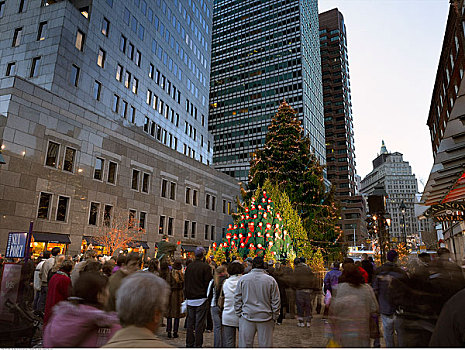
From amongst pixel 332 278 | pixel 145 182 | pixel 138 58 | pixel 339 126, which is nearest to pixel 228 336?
pixel 332 278

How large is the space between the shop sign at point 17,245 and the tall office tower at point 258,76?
224 ft

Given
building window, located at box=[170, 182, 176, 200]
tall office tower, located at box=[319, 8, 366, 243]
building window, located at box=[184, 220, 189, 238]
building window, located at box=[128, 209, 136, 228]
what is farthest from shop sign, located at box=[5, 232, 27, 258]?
tall office tower, located at box=[319, 8, 366, 243]

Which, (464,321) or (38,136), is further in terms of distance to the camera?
(38,136)

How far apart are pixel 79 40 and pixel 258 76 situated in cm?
5884

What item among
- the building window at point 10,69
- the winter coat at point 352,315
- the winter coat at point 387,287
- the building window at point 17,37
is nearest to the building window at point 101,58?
the building window at point 17,37

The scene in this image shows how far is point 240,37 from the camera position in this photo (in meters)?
91.4

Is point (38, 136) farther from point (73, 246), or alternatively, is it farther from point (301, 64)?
point (301, 64)

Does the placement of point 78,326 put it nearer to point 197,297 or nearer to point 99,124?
point 197,297

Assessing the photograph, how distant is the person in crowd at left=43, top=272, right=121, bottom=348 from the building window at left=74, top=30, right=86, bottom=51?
33.2 metres

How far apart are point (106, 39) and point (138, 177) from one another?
15.4 metres

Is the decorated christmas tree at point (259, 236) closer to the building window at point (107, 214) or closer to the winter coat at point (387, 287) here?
the winter coat at point (387, 287)

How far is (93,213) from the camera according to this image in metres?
28.2

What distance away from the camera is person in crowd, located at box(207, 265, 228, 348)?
7.46 m

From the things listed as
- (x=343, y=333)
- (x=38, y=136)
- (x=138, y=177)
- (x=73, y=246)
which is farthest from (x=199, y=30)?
(x=343, y=333)
